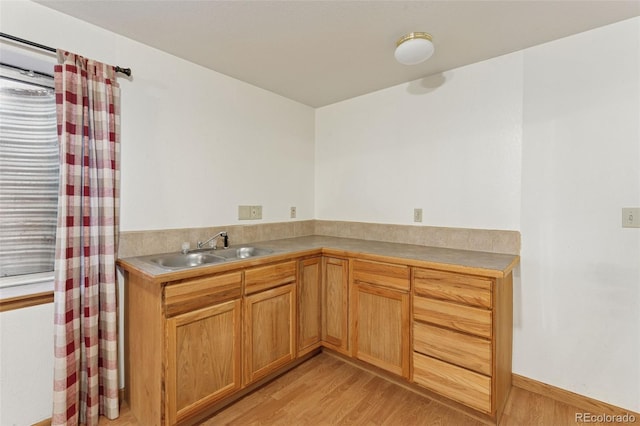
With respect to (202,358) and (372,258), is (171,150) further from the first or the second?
(372,258)

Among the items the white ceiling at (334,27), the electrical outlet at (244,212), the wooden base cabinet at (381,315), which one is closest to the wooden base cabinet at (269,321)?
the wooden base cabinet at (381,315)

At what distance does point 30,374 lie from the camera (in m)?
1.56

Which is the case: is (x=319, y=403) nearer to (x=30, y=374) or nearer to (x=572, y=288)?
(x=30, y=374)

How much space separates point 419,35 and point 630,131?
4.33ft

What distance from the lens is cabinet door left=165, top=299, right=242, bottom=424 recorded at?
1.52 metres

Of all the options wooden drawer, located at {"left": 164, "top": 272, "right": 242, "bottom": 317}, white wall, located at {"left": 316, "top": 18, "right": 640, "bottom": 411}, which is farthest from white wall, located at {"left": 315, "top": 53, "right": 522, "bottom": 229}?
wooden drawer, located at {"left": 164, "top": 272, "right": 242, "bottom": 317}

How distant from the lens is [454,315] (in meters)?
1.71

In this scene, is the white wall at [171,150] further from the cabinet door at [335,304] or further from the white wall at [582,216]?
the white wall at [582,216]

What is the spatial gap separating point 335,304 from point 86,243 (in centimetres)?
165

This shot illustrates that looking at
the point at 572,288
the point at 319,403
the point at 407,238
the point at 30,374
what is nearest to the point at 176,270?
the point at 30,374

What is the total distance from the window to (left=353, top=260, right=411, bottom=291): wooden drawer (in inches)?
76.0

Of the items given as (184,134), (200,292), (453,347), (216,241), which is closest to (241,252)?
(216,241)

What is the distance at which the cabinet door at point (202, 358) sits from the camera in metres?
1.52

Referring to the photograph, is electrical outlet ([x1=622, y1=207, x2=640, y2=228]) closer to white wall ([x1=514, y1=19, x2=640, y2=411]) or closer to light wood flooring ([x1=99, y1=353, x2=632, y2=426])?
white wall ([x1=514, y1=19, x2=640, y2=411])
